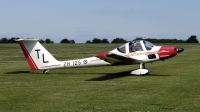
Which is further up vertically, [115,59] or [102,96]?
[115,59]

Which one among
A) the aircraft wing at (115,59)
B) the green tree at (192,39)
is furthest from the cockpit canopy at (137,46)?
the green tree at (192,39)

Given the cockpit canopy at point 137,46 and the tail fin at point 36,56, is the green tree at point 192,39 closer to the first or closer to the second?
the cockpit canopy at point 137,46

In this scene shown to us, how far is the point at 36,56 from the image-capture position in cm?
1809

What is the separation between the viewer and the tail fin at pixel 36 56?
17953 millimetres

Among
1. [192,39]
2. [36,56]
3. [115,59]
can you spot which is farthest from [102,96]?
[192,39]

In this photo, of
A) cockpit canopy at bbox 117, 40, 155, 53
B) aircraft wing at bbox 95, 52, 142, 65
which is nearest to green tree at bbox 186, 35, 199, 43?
cockpit canopy at bbox 117, 40, 155, 53

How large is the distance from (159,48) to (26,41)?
21.9ft

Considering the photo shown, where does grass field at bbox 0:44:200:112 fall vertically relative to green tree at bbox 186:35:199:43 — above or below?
below

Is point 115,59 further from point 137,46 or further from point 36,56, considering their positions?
point 36,56

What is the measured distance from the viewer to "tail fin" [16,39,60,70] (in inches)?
707

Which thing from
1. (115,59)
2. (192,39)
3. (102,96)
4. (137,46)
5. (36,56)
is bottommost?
(102,96)

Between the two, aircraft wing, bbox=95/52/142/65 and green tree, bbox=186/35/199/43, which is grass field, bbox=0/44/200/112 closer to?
aircraft wing, bbox=95/52/142/65

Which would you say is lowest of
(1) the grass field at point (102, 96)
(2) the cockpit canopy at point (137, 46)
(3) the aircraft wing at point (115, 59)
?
(1) the grass field at point (102, 96)

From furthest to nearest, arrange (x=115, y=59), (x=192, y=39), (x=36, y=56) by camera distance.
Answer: (x=192, y=39), (x=36, y=56), (x=115, y=59)
